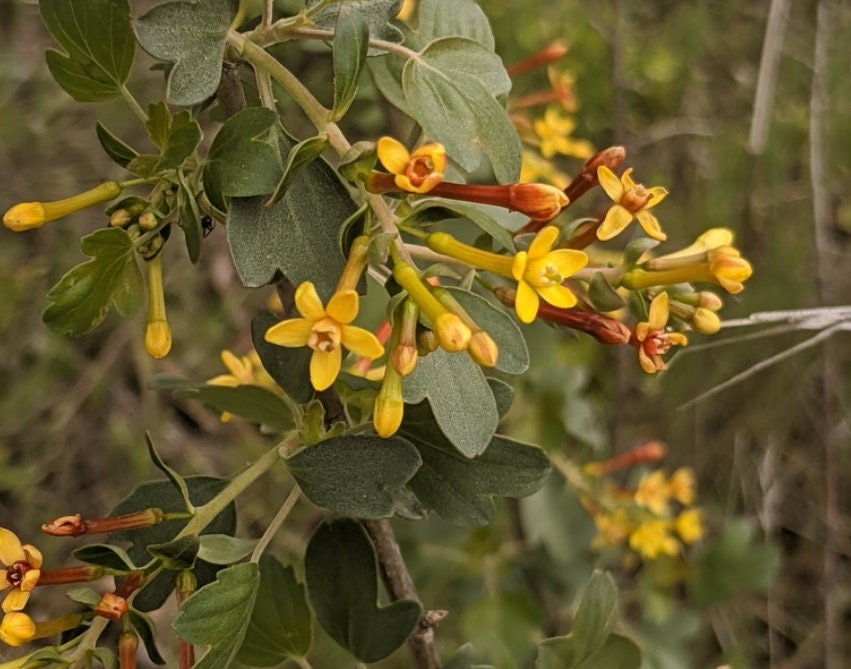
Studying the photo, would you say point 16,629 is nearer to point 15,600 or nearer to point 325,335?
point 15,600

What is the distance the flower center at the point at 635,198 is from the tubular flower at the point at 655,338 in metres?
0.07

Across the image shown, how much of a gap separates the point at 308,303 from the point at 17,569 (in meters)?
0.28

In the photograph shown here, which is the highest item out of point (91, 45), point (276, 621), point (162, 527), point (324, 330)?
point (91, 45)

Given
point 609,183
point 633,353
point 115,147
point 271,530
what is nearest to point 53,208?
point 115,147

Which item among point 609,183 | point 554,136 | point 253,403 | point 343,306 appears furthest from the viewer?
point 554,136

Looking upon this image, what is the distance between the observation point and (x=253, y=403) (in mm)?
760

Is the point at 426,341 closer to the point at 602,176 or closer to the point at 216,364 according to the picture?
the point at 602,176

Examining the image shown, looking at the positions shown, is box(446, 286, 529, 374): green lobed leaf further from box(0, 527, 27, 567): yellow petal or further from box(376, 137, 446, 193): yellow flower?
box(0, 527, 27, 567): yellow petal

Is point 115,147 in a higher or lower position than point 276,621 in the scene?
higher

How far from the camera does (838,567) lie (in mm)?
2277

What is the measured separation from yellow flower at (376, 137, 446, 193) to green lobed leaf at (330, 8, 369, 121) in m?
0.06

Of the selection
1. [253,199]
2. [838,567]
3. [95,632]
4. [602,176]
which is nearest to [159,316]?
[253,199]

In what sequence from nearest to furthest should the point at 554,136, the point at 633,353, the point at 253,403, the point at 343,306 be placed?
1. the point at 343,306
2. the point at 253,403
3. the point at 554,136
4. the point at 633,353

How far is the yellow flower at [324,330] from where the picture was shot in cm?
54
